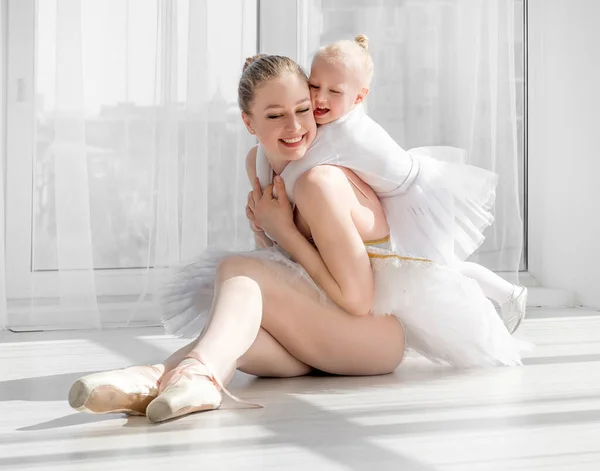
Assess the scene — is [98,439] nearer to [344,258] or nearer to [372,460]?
[372,460]

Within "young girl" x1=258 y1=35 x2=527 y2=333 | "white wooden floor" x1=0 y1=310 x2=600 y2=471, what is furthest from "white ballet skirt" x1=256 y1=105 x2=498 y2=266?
"white wooden floor" x1=0 y1=310 x2=600 y2=471

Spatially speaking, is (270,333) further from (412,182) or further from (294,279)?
(412,182)

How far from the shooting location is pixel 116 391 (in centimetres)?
150

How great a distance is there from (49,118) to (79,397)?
1699 mm

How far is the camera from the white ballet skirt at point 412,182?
187 cm

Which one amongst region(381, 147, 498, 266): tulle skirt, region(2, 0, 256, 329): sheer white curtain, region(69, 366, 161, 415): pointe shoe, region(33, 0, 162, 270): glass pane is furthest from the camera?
region(33, 0, 162, 270): glass pane

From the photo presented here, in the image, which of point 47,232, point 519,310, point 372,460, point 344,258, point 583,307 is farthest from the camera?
point 583,307

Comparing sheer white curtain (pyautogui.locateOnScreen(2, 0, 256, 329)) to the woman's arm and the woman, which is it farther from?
the woman's arm

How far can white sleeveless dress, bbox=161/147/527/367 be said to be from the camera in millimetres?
1867

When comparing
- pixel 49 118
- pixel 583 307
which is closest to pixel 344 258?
pixel 49 118

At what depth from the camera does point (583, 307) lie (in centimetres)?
351

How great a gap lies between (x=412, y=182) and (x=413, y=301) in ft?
0.85

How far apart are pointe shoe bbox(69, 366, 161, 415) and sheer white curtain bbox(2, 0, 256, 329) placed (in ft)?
4.39

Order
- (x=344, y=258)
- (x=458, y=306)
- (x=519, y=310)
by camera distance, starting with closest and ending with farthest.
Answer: (x=344, y=258), (x=458, y=306), (x=519, y=310)
